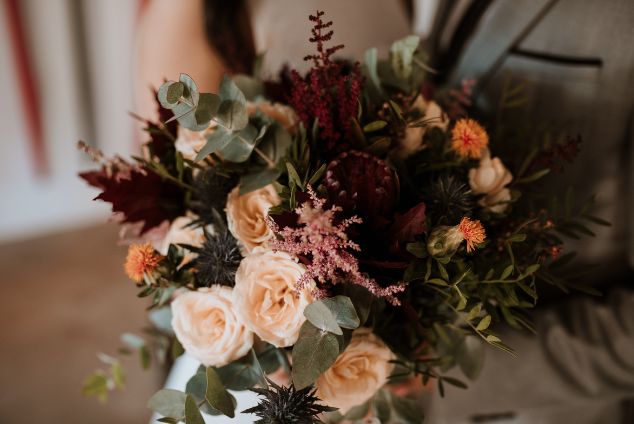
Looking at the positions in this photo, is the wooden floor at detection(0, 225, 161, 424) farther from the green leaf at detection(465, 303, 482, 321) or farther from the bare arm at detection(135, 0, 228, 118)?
the green leaf at detection(465, 303, 482, 321)

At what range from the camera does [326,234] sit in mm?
419

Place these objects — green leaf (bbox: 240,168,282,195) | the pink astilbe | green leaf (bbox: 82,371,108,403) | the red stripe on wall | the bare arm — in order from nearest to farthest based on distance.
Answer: the pink astilbe → green leaf (bbox: 240,168,282,195) → green leaf (bbox: 82,371,108,403) → the bare arm → the red stripe on wall

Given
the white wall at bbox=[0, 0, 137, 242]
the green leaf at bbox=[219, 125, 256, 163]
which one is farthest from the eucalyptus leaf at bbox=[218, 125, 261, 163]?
the white wall at bbox=[0, 0, 137, 242]

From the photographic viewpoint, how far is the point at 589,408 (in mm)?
830

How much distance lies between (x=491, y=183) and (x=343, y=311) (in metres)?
0.21

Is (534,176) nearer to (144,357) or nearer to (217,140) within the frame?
(217,140)

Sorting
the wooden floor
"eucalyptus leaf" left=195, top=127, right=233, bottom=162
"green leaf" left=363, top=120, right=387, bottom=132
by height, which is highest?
"eucalyptus leaf" left=195, top=127, right=233, bottom=162

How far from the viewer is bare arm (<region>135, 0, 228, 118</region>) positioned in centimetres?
86

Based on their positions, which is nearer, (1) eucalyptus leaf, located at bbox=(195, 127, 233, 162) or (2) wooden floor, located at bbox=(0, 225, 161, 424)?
(1) eucalyptus leaf, located at bbox=(195, 127, 233, 162)

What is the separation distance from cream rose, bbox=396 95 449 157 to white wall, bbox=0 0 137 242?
1.49 meters

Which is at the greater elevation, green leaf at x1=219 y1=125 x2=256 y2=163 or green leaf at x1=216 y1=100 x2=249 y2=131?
green leaf at x1=216 y1=100 x2=249 y2=131

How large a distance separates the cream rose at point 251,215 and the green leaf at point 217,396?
13cm

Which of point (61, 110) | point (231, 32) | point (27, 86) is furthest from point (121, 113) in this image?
point (231, 32)

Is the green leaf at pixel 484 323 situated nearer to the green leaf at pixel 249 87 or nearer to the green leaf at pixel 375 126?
the green leaf at pixel 375 126
